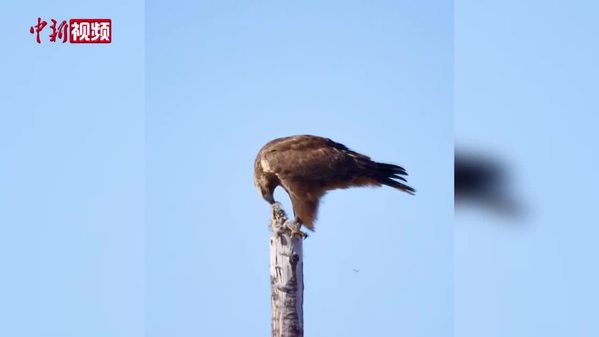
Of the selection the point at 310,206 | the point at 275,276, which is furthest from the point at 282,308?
the point at 310,206

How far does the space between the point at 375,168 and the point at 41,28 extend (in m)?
2.48

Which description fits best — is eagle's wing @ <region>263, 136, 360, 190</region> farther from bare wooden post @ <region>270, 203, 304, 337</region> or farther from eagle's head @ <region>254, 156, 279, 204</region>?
bare wooden post @ <region>270, 203, 304, 337</region>

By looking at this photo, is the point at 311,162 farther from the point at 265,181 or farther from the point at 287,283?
the point at 287,283

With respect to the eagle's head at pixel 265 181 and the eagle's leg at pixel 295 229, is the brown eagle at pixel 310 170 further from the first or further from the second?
the eagle's leg at pixel 295 229

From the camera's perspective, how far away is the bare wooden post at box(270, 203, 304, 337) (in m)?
4.36

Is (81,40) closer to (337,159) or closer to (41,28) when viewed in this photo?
(41,28)

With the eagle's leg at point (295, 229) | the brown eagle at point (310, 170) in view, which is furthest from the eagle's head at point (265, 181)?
the eagle's leg at point (295, 229)

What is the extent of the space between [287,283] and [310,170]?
865 mm

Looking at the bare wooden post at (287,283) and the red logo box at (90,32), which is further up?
the red logo box at (90,32)

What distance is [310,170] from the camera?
4.89 m

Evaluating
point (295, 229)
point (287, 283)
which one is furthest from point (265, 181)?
point (287, 283)

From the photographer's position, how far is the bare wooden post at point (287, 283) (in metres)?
4.36

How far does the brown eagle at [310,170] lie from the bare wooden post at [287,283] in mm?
388

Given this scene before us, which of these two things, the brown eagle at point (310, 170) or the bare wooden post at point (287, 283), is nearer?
the bare wooden post at point (287, 283)
